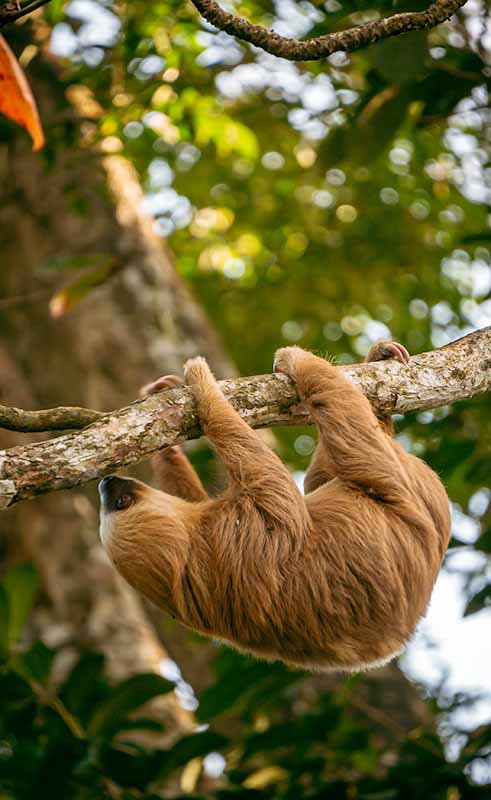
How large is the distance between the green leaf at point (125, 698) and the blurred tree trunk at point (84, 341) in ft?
5.53

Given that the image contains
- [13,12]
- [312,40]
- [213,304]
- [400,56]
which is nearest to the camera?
[13,12]

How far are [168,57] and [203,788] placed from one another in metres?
5.47

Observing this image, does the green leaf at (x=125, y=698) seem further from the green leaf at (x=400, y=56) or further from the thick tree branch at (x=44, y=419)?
the green leaf at (x=400, y=56)

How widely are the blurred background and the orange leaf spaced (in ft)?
7.54

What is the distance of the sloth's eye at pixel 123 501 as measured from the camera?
483cm

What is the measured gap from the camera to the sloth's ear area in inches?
190

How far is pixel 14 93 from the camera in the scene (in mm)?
4031

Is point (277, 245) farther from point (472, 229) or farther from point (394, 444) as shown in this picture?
point (394, 444)

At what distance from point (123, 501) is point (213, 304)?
7.27m

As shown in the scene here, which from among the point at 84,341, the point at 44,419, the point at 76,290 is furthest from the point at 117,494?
the point at 84,341

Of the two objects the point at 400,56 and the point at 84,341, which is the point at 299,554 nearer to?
the point at 400,56

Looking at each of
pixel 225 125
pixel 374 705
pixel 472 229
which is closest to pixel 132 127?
pixel 225 125

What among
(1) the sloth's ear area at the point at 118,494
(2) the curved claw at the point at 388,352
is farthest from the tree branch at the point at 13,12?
(2) the curved claw at the point at 388,352

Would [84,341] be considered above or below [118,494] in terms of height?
below
